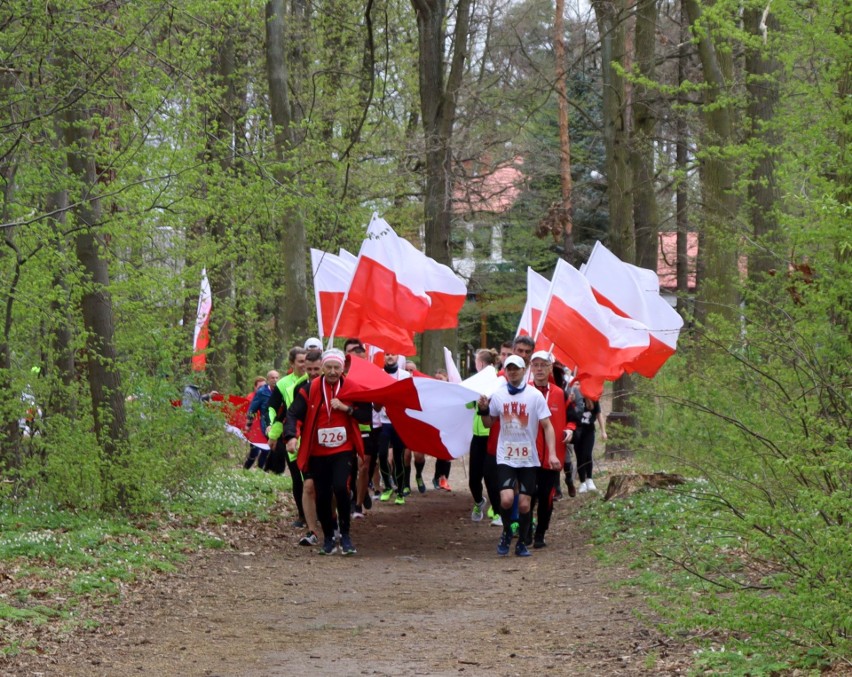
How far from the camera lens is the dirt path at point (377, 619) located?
767cm

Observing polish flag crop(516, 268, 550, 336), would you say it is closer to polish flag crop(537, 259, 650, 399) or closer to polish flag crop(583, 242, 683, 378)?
polish flag crop(583, 242, 683, 378)

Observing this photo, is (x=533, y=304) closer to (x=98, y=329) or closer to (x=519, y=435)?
(x=519, y=435)

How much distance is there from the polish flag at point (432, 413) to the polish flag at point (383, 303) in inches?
126

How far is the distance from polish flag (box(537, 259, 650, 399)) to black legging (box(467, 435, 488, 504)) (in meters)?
1.66

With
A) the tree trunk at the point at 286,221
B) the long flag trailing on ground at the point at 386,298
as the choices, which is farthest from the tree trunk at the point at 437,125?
the long flag trailing on ground at the point at 386,298

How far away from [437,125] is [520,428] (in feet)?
43.6

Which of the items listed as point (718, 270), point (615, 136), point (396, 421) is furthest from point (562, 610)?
point (615, 136)

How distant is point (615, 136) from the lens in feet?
74.3

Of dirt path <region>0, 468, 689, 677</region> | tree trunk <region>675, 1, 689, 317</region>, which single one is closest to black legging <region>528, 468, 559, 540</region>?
dirt path <region>0, 468, 689, 677</region>

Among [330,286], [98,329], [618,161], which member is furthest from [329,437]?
[618,161]

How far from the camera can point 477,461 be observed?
15.2 metres

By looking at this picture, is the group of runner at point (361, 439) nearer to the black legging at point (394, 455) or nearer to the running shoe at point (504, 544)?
the running shoe at point (504, 544)

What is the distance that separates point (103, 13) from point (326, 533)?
5571 millimetres

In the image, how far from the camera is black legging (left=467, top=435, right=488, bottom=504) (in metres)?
14.9
